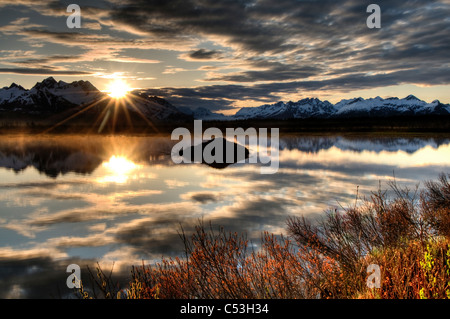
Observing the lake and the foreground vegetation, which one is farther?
the lake

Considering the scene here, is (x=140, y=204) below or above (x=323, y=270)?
below

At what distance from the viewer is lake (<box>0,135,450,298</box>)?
19938mm

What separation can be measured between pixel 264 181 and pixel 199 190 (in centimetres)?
1118

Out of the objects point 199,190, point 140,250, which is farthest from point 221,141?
point 140,250

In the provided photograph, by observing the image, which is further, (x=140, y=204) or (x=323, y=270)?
(x=140, y=204)

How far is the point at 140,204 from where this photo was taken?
3562 centimetres

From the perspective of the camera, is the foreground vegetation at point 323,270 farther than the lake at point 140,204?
No

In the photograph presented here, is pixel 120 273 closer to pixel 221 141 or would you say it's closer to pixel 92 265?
pixel 92 265

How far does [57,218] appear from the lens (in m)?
30.4

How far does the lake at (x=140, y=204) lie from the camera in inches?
785
